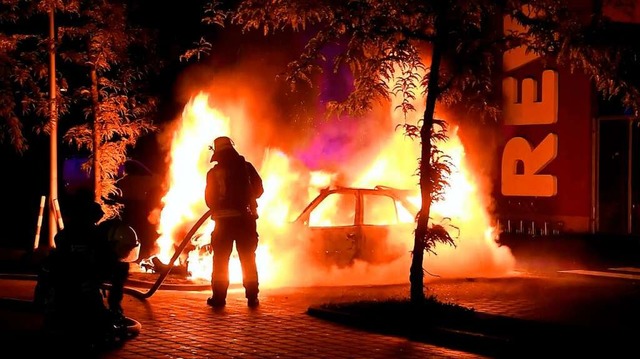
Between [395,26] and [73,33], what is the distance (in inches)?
288

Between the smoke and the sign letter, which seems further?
the sign letter

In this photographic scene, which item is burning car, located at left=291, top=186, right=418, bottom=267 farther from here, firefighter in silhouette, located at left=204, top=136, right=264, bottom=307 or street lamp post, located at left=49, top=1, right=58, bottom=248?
street lamp post, located at left=49, top=1, right=58, bottom=248

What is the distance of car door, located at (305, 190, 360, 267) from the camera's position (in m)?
13.3

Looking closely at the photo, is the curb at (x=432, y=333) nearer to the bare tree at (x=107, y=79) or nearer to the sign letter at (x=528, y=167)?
the bare tree at (x=107, y=79)

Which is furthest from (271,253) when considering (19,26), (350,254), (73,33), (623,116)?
(623,116)

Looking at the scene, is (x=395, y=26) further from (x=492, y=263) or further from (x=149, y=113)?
(x=149, y=113)

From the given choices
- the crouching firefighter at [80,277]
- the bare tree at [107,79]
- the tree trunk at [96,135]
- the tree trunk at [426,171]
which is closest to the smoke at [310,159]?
the bare tree at [107,79]

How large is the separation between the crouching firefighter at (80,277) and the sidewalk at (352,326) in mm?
272

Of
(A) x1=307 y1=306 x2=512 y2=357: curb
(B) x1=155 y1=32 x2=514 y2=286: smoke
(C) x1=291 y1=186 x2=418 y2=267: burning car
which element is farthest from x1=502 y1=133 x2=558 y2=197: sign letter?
(A) x1=307 y1=306 x2=512 y2=357: curb

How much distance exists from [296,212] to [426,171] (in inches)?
204

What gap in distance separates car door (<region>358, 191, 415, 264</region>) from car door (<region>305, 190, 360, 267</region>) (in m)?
0.15

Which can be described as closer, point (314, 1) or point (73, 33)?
point (314, 1)

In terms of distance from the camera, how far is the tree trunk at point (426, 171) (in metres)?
10.2

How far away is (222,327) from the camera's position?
946cm
